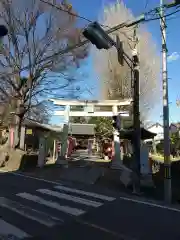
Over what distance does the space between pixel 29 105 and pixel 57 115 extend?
2.22 metres

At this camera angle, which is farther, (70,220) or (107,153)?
(107,153)

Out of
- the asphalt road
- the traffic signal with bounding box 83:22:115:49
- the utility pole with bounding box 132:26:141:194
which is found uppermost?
the traffic signal with bounding box 83:22:115:49

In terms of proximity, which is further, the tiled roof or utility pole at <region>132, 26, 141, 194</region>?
the tiled roof

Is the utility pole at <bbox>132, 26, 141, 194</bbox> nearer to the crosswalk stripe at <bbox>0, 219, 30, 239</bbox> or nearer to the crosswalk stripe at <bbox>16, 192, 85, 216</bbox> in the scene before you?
the crosswalk stripe at <bbox>16, 192, 85, 216</bbox>

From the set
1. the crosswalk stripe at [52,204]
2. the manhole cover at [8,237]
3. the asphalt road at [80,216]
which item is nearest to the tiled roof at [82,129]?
the asphalt road at [80,216]

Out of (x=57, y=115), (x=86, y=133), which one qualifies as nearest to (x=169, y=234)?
(x=57, y=115)

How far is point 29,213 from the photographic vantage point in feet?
23.1

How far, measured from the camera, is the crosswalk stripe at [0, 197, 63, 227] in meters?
6.37

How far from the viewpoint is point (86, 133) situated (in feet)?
133

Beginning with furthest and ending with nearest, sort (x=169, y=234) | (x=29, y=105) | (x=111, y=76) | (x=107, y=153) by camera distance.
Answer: (x=111, y=76)
(x=107, y=153)
(x=29, y=105)
(x=169, y=234)

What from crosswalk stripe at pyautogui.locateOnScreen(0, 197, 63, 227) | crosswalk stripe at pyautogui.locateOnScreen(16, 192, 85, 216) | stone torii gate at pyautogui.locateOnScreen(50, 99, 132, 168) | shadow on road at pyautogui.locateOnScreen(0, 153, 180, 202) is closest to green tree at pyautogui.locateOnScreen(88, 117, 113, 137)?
stone torii gate at pyautogui.locateOnScreen(50, 99, 132, 168)

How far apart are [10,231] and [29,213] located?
56.6 inches

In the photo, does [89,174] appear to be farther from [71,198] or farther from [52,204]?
[52,204]

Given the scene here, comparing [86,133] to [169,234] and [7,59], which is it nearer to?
[7,59]
